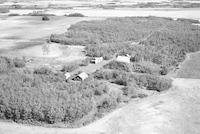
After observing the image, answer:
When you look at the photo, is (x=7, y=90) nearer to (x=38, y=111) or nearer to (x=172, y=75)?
(x=38, y=111)

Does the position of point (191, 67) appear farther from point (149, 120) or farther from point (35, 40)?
point (35, 40)

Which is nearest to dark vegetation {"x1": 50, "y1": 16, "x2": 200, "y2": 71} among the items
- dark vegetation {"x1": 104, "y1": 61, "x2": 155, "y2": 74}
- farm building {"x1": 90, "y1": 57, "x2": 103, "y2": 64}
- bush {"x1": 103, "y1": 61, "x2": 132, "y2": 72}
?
farm building {"x1": 90, "y1": 57, "x2": 103, "y2": 64}

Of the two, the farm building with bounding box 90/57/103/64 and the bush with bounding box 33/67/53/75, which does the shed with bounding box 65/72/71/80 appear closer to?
the bush with bounding box 33/67/53/75

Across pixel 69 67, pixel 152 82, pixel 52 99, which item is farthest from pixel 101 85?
pixel 69 67

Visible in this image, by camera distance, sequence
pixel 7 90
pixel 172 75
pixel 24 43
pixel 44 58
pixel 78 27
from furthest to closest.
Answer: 1. pixel 78 27
2. pixel 24 43
3. pixel 44 58
4. pixel 172 75
5. pixel 7 90

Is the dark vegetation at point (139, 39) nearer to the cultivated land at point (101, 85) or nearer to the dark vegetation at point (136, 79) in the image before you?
the cultivated land at point (101, 85)

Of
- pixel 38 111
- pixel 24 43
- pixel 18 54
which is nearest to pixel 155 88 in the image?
pixel 38 111

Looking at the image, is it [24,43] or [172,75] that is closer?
[172,75]
